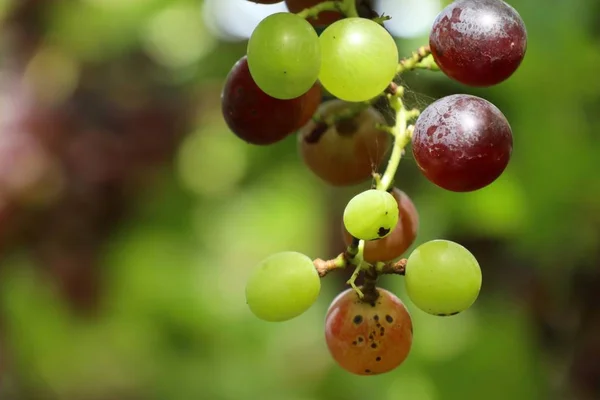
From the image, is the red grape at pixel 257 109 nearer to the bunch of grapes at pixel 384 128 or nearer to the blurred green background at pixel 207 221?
the bunch of grapes at pixel 384 128

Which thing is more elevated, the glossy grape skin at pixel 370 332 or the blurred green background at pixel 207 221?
the glossy grape skin at pixel 370 332

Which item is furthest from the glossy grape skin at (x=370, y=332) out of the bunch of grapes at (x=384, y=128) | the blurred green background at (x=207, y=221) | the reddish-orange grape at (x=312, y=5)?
the blurred green background at (x=207, y=221)

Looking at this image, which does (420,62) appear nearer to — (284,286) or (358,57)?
(358,57)

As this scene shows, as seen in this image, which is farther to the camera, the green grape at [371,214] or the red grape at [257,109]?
the red grape at [257,109]

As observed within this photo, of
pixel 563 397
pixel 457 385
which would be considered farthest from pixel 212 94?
pixel 563 397

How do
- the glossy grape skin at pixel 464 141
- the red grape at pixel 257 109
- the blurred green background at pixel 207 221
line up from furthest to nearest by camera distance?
the blurred green background at pixel 207 221 → the red grape at pixel 257 109 → the glossy grape skin at pixel 464 141

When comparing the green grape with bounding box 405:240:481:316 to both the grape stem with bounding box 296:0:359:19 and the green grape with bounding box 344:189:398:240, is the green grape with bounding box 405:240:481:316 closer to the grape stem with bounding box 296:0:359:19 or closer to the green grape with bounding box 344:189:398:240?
the green grape with bounding box 344:189:398:240

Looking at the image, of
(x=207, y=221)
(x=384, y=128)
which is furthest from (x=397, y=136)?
(x=207, y=221)
